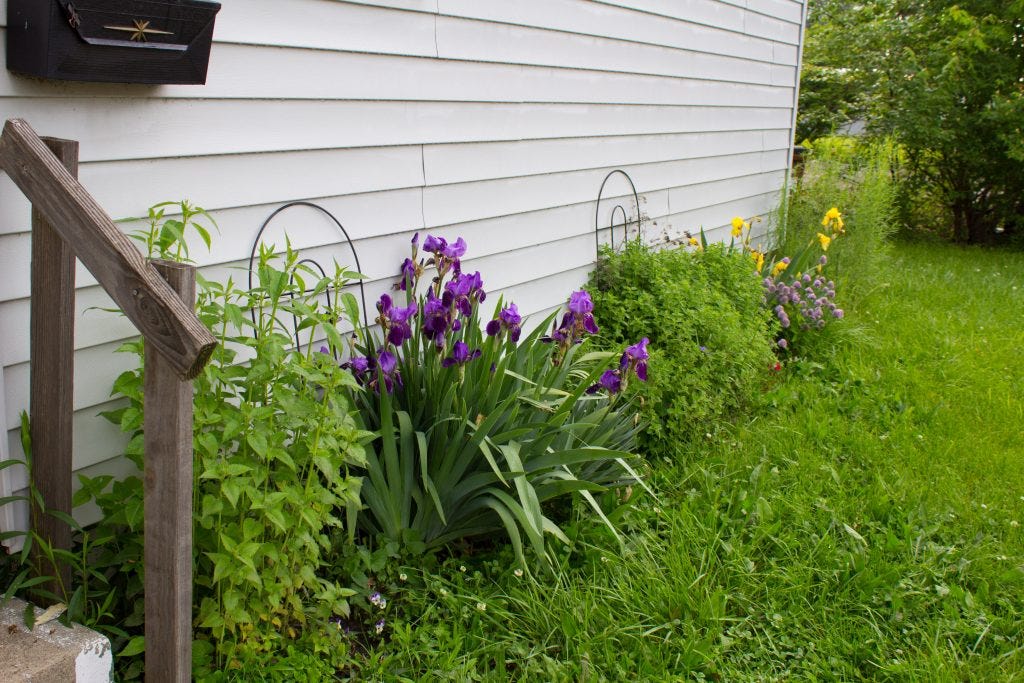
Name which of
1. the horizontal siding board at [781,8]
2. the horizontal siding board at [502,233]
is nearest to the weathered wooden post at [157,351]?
the horizontal siding board at [502,233]

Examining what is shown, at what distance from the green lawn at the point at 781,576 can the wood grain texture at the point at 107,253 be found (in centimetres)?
118

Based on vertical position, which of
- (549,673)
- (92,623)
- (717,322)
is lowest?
(549,673)

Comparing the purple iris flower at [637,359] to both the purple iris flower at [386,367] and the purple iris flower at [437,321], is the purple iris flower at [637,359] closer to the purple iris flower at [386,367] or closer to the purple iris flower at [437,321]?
the purple iris flower at [437,321]

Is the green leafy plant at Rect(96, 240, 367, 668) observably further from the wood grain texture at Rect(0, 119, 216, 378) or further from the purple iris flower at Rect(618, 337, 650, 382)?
the purple iris flower at Rect(618, 337, 650, 382)

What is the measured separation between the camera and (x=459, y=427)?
2.78 meters

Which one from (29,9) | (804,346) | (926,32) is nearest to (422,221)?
(29,9)

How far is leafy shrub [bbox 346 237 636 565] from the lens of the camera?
2689mm

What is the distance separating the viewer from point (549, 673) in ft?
7.73

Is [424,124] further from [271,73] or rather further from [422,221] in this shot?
[271,73]

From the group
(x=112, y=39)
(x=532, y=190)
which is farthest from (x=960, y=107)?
(x=112, y=39)

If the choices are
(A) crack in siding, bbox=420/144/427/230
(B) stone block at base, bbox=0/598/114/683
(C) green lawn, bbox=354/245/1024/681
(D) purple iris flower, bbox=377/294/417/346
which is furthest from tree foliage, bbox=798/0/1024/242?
(B) stone block at base, bbox=0/598/114/683

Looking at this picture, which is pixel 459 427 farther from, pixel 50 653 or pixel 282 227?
pixel 50 653

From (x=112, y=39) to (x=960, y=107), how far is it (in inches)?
348

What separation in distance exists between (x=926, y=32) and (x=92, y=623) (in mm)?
9980
